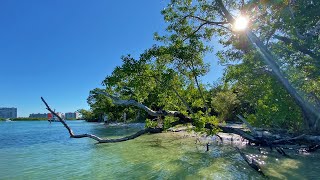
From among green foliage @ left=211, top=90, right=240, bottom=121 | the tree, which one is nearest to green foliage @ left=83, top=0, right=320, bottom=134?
the tree

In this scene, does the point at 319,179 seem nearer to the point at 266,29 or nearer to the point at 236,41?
the point at 266,29

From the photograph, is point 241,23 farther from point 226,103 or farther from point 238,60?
point 226,103

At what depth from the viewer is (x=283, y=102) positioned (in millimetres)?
18297

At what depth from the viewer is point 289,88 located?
50.7 ft

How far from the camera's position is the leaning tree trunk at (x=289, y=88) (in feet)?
51.0

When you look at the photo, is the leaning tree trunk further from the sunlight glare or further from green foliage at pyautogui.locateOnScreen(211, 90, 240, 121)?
green foliage at pyautogui.locateOnScreen(211, 90, 240, 121)

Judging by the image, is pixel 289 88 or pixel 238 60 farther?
pixel 238 60

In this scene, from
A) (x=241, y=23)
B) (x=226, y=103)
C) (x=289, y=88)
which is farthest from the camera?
(x=226, y=103)

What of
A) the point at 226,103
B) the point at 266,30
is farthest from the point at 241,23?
the point at 226,103

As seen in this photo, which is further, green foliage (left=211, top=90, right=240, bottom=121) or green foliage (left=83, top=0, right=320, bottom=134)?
green foliage (left=211, top=90, right=240, bottom=121)

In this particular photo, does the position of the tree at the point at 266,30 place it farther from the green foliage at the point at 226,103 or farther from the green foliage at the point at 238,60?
the green foliage at the point at 226,103

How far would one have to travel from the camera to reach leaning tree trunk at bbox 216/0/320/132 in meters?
15.5

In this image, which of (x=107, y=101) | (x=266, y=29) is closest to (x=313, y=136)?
(x=266, y=29)

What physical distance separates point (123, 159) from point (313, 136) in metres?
11.4
